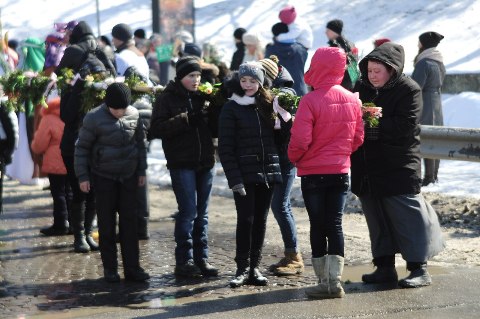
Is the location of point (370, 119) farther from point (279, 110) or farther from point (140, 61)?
point (140, 61)

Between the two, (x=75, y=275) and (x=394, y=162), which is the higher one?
(x=394, y=162)

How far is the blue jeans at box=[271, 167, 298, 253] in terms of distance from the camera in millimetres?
9742

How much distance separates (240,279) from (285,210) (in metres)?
0.91

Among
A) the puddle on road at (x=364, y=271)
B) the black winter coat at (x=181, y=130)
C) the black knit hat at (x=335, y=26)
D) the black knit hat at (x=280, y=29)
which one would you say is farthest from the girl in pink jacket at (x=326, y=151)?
the black knit hat at (x=280, y=29)

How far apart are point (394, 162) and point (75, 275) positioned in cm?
282

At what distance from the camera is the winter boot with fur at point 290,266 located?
31.6ft

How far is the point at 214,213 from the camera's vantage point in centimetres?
1340

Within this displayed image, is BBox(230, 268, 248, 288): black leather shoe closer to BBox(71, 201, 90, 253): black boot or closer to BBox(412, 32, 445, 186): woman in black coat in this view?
BBox(71, 201, 90, 253): black boot

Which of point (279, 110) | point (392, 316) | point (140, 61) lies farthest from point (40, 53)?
point (392, 316)

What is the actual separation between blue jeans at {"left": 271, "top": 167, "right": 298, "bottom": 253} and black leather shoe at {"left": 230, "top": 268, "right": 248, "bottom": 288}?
0.66 meters

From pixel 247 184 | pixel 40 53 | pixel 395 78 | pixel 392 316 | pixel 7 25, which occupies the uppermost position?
pixel 7 25

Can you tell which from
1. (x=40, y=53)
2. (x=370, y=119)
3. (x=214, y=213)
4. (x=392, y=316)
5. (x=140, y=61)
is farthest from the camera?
(x=40, y=53)

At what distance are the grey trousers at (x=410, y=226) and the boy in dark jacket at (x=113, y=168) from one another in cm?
187

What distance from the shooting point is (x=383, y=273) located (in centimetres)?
908
